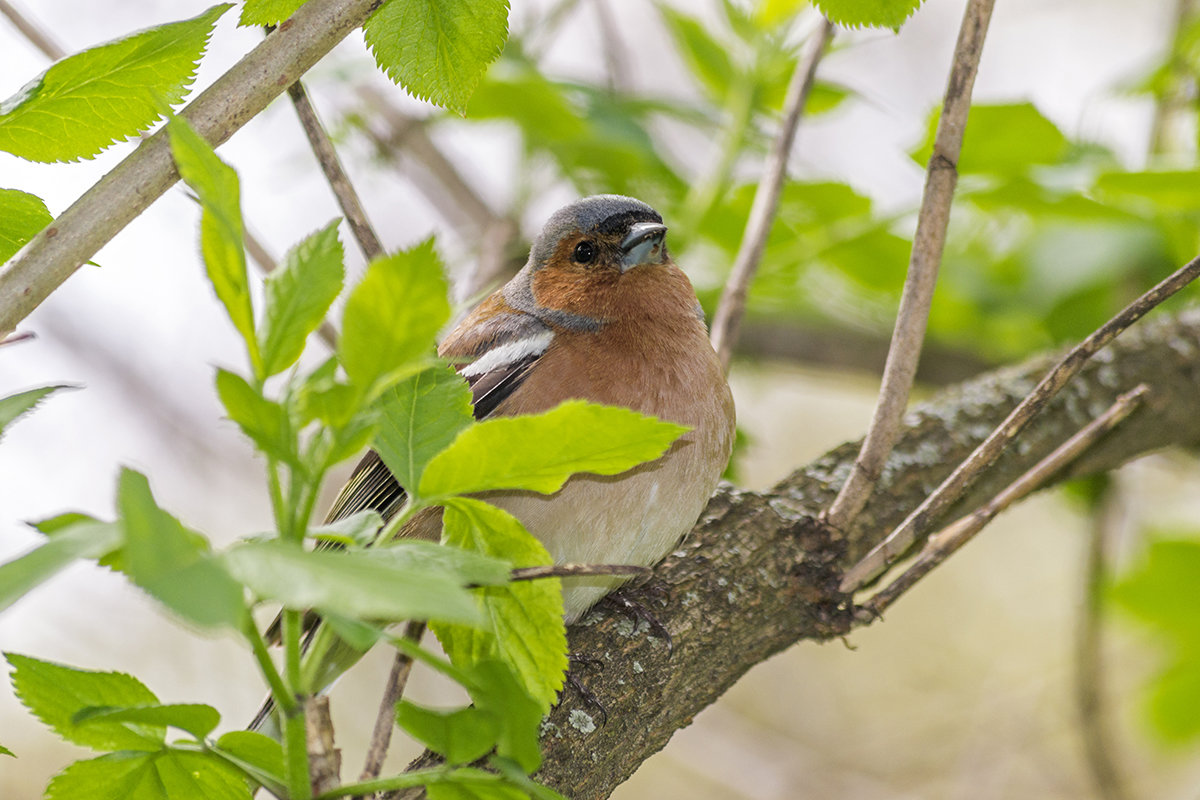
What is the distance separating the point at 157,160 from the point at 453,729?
1.00 m

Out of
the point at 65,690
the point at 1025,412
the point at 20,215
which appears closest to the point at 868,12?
the point at 1025,412

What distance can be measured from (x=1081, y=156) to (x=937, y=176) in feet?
6.23

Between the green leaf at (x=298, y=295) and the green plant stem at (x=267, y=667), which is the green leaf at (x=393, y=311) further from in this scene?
the green plant stem at (x=267, y=667)

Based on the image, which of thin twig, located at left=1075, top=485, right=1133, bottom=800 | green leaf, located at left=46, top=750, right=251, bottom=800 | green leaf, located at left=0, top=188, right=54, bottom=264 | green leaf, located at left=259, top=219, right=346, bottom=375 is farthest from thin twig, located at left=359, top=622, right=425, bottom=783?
thin twig, located at left=1075, top=485, right=1133, bottom=800

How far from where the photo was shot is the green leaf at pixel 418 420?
4.41ft

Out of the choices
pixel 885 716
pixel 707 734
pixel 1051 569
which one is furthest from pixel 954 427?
pixel 1051 569

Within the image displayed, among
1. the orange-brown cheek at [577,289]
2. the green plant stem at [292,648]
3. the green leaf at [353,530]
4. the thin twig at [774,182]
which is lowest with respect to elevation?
the green plant stem at [292,648]

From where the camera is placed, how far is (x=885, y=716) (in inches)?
296

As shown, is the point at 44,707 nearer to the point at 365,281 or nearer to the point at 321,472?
the point at 321,472

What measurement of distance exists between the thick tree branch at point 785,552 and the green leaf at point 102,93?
4.73 feet

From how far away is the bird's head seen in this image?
3201mm

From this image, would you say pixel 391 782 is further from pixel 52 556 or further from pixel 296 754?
pixel 52 556

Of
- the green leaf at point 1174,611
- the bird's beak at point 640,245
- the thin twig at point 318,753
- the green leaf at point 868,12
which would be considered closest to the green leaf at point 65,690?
the thin twig at point 318,753

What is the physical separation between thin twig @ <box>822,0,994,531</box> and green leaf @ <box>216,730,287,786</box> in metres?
1.65
